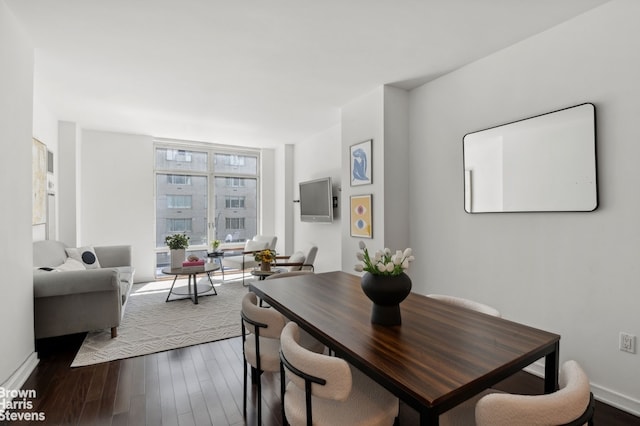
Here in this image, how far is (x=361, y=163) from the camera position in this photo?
3.84 metres

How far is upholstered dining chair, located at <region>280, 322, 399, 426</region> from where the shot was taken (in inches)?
44.1

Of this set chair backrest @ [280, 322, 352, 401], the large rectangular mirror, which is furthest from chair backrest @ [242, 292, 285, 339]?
the large rectangular mirror

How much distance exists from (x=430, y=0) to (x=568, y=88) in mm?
1232

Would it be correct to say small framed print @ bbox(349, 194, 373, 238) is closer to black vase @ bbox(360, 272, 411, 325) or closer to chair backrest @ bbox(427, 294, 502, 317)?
chair backrest @ bbox(427, 294, 502, 317)

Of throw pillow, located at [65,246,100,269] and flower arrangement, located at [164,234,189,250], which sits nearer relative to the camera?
throw pillow, located at [65,246,100,269]

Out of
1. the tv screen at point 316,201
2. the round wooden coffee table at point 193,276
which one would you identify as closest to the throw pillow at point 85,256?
the round wooden coffee table at point 193,276

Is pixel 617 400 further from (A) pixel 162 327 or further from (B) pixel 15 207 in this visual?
(B) pixel 15 207

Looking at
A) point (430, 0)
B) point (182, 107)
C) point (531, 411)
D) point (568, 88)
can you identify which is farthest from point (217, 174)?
point (531, 411)

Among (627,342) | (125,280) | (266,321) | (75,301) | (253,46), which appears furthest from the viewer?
(125,280)

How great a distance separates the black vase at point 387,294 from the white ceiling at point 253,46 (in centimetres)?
193

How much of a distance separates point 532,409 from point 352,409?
69cm

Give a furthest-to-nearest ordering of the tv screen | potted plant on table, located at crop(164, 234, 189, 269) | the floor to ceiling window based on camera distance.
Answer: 1. the floor to ceiling window
2. the tv screen
3. potted plant on table, located at crop(164, 234, 189, 269)

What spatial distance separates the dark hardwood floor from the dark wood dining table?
0.81 metres

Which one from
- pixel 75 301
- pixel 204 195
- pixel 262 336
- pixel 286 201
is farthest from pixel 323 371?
pixel 204 195
